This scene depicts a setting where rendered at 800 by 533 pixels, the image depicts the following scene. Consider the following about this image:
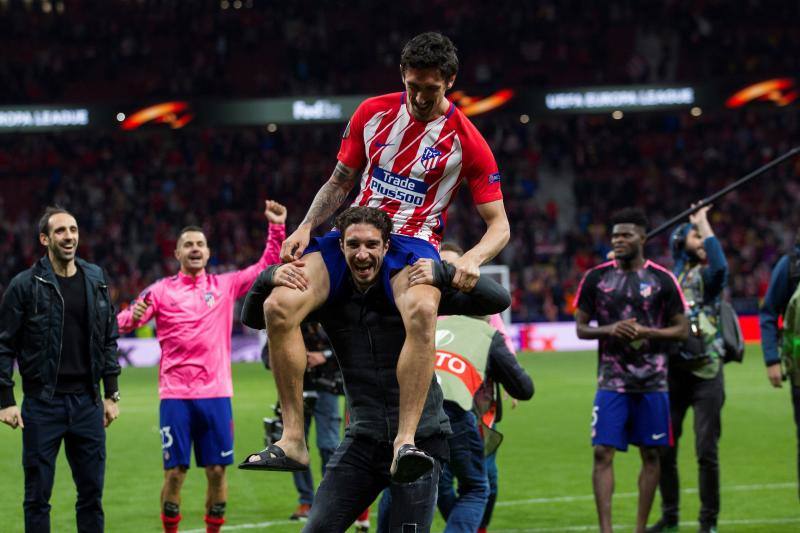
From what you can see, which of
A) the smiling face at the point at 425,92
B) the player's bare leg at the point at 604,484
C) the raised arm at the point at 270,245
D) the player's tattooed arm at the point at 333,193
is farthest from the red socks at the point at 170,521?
the smiling face at the point at 425,92

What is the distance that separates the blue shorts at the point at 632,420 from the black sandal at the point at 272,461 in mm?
3528

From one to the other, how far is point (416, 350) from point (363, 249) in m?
0.52

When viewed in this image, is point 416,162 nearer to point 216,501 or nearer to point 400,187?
point 400,187

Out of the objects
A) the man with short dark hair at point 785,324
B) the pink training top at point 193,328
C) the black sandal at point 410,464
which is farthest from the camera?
the pink training top at point 193,328

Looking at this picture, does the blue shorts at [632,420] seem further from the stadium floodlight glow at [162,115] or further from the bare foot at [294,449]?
the stadium floodlight glow at [162,115]

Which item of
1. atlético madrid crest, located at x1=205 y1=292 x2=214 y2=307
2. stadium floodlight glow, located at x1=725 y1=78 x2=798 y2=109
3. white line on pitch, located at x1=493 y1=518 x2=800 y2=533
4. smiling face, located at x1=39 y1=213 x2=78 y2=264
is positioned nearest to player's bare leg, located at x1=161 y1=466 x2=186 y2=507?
atlético madrid crest, located at x1=205 y1=292 x2=214 y2=307

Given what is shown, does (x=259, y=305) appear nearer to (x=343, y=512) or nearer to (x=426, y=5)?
(x=343, y=512)

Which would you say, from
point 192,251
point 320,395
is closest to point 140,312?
point 192,251

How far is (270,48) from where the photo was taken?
40.8 m

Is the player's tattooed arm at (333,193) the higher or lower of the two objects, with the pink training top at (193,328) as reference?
higher

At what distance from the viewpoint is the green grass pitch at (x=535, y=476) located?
33.6ft

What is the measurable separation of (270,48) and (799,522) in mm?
33466

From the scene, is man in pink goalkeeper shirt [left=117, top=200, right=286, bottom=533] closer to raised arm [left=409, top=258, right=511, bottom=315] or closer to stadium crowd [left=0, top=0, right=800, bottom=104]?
raised arm [left=409, top=258, right=511, bottom=315]

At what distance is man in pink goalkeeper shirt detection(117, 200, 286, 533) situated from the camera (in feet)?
28.8
